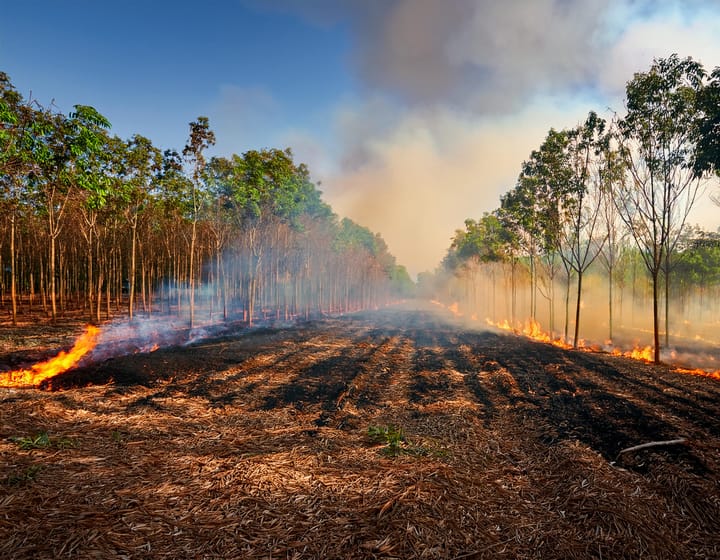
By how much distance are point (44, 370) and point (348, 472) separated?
1275cm

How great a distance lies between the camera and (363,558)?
3.15 m

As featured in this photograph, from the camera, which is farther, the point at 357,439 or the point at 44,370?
the point at 44,370

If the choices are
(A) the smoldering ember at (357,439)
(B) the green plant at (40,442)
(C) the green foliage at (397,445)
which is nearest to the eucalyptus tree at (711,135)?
(A) the smoldering ember at (357,439)

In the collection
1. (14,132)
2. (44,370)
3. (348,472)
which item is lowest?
(44,370)

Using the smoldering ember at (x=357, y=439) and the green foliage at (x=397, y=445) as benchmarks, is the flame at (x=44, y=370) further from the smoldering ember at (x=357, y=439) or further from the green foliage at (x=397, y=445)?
the green foliage at (x=397, y=445)

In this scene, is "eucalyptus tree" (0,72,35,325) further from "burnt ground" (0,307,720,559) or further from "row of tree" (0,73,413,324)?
"burnt ground" (0,307,720,559)

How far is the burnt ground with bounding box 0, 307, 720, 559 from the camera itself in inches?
133

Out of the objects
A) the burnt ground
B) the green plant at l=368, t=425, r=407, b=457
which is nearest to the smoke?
the burnt ground

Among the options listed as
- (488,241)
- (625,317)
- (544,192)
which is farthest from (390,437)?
(625,317)

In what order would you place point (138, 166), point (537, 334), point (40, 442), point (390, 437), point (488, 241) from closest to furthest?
point (40, 442) < point (390, 437) < point (138, 166) < point (537, 334) < point (488, 241)

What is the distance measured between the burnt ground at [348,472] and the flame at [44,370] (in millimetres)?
1201

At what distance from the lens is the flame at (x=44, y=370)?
1011 cm

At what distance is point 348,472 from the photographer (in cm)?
476

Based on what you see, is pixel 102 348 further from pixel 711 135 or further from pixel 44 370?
pixel 711 135
